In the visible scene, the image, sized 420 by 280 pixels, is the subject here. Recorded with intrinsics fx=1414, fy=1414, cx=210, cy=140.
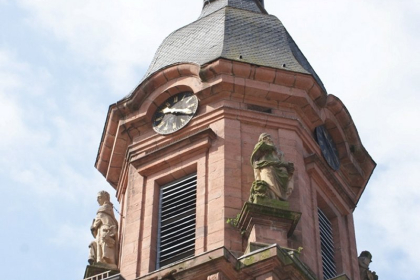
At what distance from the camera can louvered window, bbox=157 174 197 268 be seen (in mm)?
31719

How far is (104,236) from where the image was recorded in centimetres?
3325

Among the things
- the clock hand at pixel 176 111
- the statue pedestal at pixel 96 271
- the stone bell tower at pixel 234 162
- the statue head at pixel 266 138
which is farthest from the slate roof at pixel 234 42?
the statue pedestal at pixel 96 271

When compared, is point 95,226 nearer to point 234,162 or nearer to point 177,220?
point 177,220

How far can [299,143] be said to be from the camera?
33.9 meters

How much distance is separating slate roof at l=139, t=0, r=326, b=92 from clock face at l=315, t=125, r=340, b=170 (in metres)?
1.38

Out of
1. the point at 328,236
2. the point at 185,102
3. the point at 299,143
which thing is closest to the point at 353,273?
the point at 328,236

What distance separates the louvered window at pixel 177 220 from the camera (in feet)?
104

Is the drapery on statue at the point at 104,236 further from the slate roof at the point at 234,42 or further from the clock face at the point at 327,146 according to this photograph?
the clock face at the point at 327,146

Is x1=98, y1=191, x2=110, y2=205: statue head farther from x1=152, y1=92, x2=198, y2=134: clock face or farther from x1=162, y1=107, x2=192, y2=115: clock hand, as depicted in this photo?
x1=162, y1=107, x2=192, y2=115: clock hand

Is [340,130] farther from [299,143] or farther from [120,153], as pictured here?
[120,153]

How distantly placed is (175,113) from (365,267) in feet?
19.9

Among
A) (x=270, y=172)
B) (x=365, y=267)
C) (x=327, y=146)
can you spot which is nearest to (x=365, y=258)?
(x=365, y=267)

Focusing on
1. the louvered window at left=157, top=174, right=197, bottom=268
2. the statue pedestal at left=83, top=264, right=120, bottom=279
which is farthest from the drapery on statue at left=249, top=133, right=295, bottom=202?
the statue pedestal at left=83, top=264, right=120, bottom=279

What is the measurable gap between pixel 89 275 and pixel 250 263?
4.72 meters
